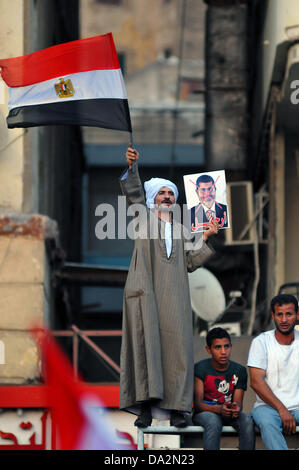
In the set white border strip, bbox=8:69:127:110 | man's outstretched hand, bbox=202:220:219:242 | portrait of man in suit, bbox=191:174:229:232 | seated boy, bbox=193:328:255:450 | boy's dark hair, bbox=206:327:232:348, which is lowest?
seated boy, bbox=193:328:255:450

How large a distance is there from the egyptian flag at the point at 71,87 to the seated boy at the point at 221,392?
1986mm

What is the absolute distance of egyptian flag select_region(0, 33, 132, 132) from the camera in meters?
8.74

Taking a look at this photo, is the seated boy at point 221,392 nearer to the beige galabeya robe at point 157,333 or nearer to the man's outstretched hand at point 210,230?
the beige galabeya robe at point 157,333

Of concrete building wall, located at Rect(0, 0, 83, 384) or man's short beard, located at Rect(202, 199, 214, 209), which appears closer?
man's short beard, located at Rect(202, 199, 214, 209)

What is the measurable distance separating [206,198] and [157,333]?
3.96 ft

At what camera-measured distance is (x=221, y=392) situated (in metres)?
7.82

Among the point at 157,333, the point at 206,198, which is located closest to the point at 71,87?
the point at 206,198

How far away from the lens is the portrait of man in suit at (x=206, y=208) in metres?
8.06

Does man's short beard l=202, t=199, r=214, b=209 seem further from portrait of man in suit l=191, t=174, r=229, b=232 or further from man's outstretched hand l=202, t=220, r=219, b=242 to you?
man's outstretched hand l=202, t=220, r=219, b=242

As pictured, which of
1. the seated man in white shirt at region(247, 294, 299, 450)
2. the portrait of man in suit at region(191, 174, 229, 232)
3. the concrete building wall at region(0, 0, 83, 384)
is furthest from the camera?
the concrete building wall at region(0, 0, 83, 384)

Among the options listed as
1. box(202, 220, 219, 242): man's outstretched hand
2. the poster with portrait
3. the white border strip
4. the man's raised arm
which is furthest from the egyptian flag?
box(202, 220, 219, 242): man's outstretched hand

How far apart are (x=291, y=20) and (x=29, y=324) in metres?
4.55

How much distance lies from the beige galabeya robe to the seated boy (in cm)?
20

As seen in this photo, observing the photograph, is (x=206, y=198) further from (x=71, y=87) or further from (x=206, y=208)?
(x=71, y=87)
